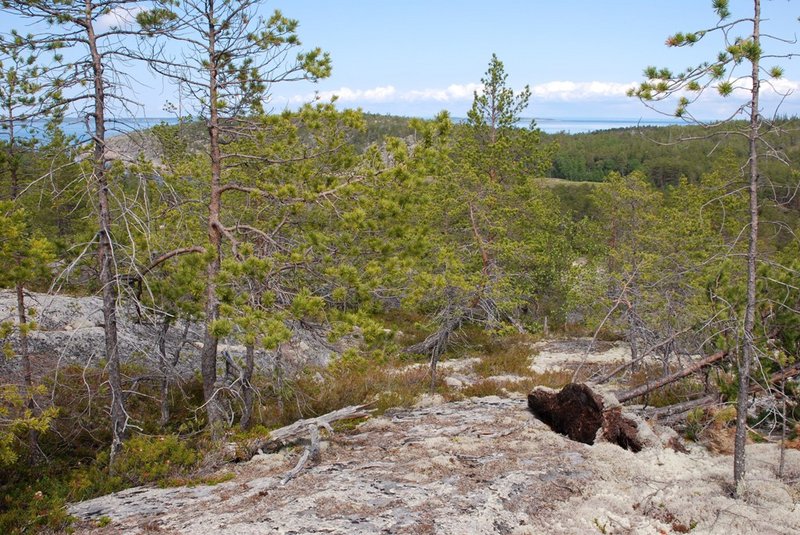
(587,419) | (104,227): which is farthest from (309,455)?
(104,227)

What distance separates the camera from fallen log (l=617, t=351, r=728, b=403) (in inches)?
296

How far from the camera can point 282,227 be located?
8211 mm

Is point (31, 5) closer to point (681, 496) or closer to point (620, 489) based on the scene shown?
point (620, 489)

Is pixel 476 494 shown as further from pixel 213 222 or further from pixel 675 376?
pixel 213 222

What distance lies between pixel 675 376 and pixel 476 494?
14.1 ft

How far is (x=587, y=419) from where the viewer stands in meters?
7.07

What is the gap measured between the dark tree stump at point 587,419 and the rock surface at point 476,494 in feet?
0.83

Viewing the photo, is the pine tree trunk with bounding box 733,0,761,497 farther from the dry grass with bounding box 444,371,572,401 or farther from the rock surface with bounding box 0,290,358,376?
the rock surface with bounding box 0,290,358,376

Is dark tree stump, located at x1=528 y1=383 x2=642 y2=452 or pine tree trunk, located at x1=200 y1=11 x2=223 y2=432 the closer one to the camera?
dark tree stump, located at x1=528 y1=383 x2=642 y2=452

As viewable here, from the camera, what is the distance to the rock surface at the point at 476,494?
4.85m

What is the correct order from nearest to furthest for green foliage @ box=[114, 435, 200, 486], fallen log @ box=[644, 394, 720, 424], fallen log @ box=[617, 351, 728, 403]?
1. green foliage @ box=[114, 435, 200, 486]
2. fallen log @ box=[617, 351, 728, 403]
3. fallen log @ box=[644, 394, 720, 424]

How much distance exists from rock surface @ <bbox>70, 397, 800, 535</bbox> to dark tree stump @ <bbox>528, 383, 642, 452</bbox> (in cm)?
25

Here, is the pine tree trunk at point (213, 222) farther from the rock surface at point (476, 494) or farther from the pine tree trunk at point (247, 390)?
the rock surface at point (476, 494)

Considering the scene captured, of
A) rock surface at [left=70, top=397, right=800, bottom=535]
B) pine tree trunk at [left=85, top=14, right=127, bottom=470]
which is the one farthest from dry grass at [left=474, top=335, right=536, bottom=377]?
pine tree trunk at [left=85, top=14, right=127, bottom=470]
